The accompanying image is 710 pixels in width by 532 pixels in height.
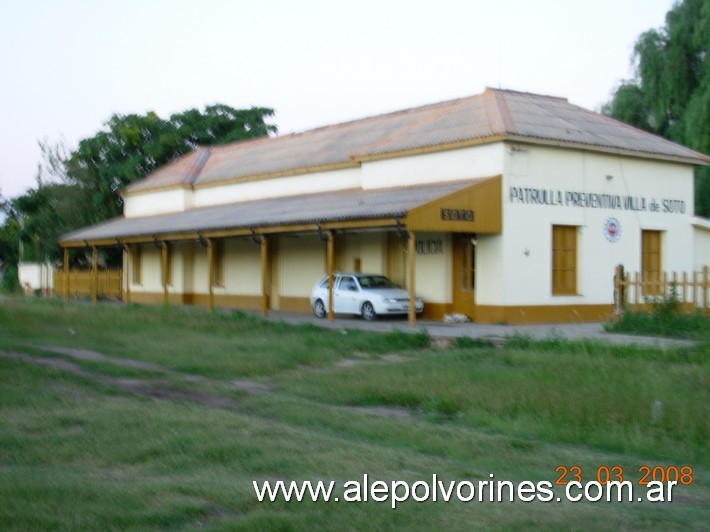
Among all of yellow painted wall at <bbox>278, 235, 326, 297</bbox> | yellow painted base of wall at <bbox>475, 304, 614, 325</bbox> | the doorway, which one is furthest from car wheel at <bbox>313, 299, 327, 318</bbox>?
yellow painted base of wall at <bbox>475, 304, 614, 325</bbox>

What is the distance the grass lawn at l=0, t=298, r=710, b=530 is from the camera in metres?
6.61

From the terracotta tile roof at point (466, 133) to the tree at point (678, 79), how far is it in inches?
358

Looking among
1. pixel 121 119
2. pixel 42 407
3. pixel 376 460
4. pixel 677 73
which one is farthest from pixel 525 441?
pixel 121 119

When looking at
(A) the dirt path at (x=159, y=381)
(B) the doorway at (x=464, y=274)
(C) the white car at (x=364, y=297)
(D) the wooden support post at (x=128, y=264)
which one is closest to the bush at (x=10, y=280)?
(D) the wooden support post at (x=128, y=264)

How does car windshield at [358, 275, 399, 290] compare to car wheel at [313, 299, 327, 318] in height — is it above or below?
above

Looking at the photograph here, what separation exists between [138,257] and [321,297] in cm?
1633

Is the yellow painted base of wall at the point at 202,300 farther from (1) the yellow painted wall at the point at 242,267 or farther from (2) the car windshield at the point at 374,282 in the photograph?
(2) the car windshield at the point at 374,282

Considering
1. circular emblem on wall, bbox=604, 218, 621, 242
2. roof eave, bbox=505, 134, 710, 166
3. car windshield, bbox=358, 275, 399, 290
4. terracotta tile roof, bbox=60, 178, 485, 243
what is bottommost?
car windshield, bbox=358, 275, 399, 290

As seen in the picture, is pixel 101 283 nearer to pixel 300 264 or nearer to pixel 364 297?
pixel 300 264

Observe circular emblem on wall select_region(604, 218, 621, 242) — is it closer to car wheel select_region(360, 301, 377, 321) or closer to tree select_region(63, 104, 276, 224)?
car wheel select_region(360, 301, 377, 321)

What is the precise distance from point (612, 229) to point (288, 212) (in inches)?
399

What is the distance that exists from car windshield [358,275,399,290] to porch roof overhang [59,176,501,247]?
7.55 feet

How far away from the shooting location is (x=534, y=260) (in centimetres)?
2609

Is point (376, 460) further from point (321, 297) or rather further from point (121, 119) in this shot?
point (121, 119)
